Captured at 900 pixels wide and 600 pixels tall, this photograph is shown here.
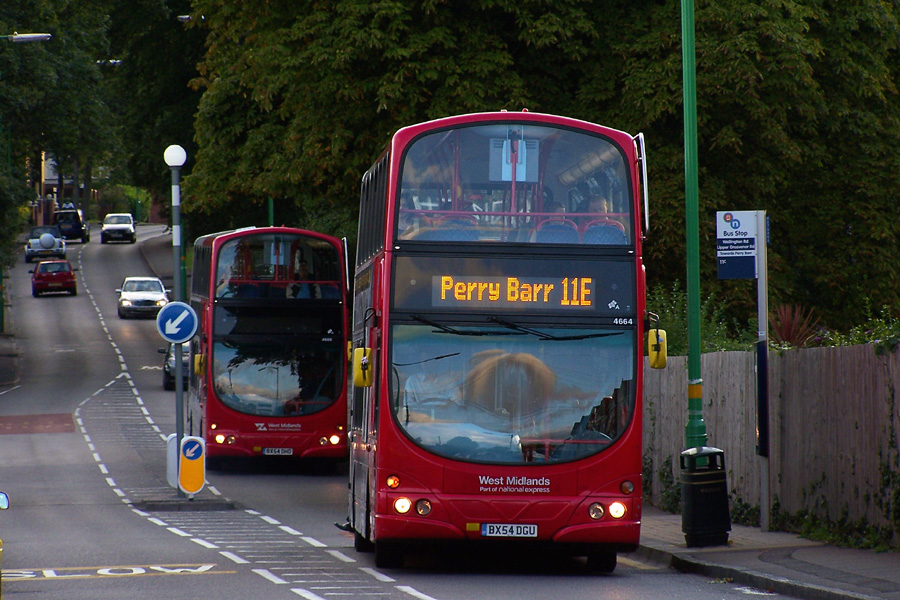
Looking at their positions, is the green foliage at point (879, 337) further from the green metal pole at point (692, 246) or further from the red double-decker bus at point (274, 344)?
the red double-decker bus at point (274, 344)

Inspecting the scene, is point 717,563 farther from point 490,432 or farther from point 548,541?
point 490,432

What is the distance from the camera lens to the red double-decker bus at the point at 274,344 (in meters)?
25.6

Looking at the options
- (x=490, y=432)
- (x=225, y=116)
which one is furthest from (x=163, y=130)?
(x=490, y=432)

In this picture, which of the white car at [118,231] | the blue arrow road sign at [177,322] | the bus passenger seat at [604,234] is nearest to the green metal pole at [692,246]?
the bus passenger seat at [604,234]

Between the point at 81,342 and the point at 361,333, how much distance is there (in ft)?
145

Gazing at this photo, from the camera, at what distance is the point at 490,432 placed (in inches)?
512

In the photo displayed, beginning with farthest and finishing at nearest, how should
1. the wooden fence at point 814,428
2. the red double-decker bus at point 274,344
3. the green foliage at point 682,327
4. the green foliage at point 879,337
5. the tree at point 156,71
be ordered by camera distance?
the tree at point 156,71, the red double-decker bus at point 274,344, the green foliage at point 682,327, the wooden fence at point 814,428, the green foliage at point 879,337

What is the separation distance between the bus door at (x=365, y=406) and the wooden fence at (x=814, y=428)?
14.3ft

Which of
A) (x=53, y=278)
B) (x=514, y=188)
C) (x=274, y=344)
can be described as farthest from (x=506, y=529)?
(x=53, y=278)

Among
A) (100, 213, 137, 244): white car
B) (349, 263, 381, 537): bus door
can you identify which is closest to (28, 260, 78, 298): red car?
(100, 213, 137, 244): white car

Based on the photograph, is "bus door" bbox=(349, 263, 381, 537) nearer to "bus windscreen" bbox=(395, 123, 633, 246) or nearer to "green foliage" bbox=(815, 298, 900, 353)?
"bus windscreen" bbox=(395, 123, 633, 246)

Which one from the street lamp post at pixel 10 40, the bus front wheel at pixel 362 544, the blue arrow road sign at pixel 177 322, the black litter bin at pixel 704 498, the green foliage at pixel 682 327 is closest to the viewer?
the black litter bin at pixel 704 498

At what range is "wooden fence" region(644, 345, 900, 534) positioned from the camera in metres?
13.4

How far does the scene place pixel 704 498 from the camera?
47.9ft
